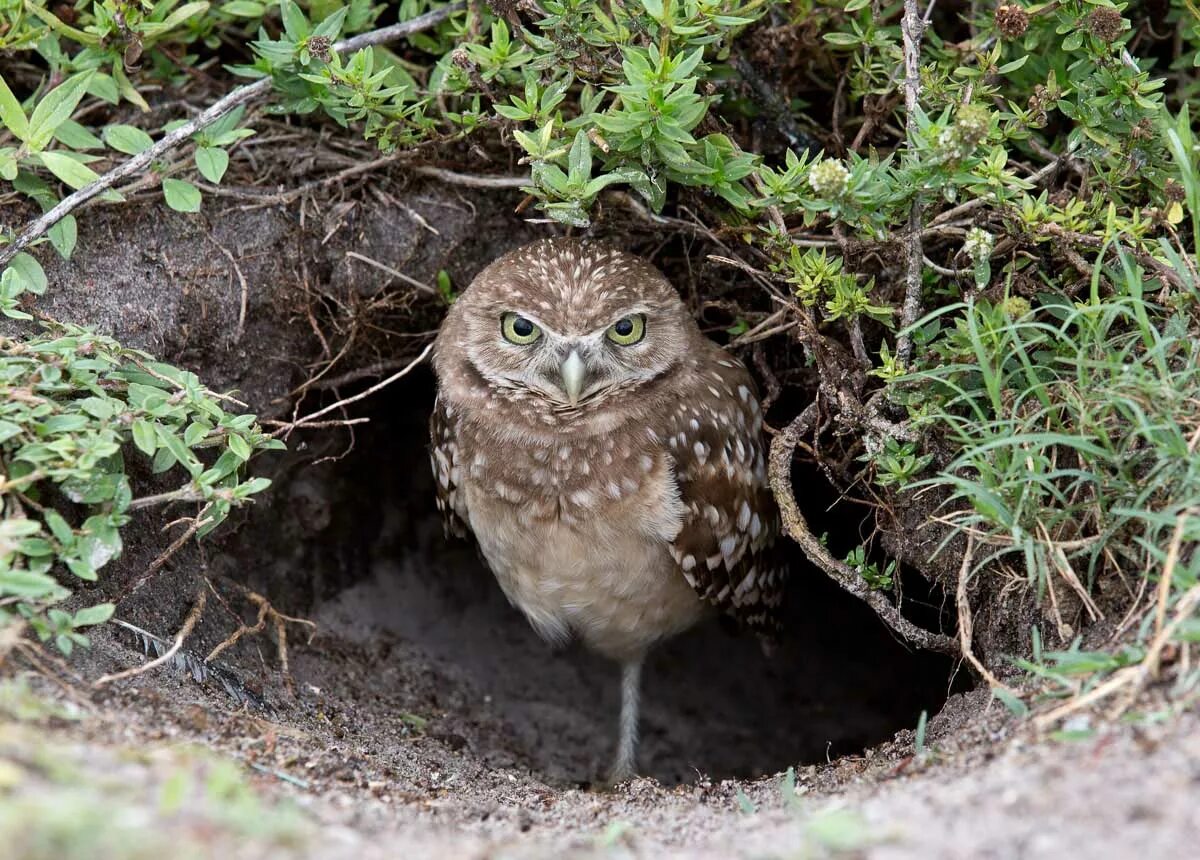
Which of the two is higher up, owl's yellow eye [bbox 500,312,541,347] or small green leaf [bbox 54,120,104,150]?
small green leaf [bbox 54,120,104,150]

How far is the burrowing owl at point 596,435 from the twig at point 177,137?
0.72 m

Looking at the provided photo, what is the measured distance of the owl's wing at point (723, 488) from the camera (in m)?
3.40

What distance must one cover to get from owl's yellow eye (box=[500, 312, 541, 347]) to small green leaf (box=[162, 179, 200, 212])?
2.97ft

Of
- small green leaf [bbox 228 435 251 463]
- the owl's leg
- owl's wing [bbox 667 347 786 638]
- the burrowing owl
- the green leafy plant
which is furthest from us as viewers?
the owl's leg

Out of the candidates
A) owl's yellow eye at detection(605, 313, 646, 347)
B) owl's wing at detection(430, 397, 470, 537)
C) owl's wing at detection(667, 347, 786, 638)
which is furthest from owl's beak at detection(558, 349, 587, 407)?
owl's wing at detection(430, 397, 470, 537)

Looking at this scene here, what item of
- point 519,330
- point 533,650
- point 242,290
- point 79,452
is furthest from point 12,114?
point 533,650

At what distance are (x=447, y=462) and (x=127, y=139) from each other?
1.29 metres

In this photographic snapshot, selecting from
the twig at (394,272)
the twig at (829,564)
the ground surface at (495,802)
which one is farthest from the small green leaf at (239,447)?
the twig at (829,564)

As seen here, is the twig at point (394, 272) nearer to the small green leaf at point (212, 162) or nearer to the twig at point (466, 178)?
the twig at point (466, 178)

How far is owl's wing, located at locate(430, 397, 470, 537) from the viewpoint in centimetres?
355

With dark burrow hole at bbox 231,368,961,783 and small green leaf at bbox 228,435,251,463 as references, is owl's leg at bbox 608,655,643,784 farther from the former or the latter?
small green leaf at bbox 228,435,251,463

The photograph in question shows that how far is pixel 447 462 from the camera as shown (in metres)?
3.60

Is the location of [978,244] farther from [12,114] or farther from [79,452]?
[12,114]

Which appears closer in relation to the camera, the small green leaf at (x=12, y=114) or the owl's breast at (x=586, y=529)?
the small green leaf at (x=12, y=114)
